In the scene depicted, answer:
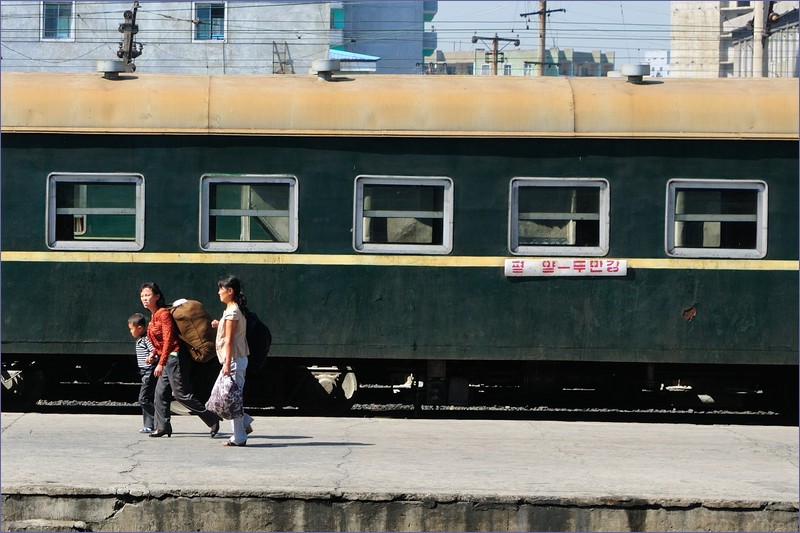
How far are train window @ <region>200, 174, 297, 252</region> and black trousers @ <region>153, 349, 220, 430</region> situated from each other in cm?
177

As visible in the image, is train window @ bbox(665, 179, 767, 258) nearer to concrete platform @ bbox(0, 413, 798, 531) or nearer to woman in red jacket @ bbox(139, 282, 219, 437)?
concrete platform @ bbox(0, 413, 798, 531)

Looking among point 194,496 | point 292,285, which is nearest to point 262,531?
point 194,496

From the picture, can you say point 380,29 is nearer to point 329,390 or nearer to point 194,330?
point 329,390

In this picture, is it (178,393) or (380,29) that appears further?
(380,29)

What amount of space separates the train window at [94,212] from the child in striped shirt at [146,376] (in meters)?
1.21

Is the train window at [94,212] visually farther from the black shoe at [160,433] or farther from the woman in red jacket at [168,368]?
the black shoe at [160,433]

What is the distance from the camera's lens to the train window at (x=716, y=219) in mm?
11656

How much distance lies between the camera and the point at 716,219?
11.7 m

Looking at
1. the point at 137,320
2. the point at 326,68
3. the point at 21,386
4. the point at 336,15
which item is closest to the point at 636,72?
the point at 326,68

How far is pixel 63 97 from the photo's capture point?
11.8 m

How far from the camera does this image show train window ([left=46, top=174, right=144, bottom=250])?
11.7 meters

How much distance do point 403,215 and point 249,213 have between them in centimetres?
142

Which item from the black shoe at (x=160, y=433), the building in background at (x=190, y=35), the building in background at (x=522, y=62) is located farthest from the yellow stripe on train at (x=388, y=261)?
the building in background at (x=522, y=62)

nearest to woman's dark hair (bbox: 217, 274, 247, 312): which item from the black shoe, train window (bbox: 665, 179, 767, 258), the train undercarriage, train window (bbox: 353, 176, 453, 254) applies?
the black shoe
